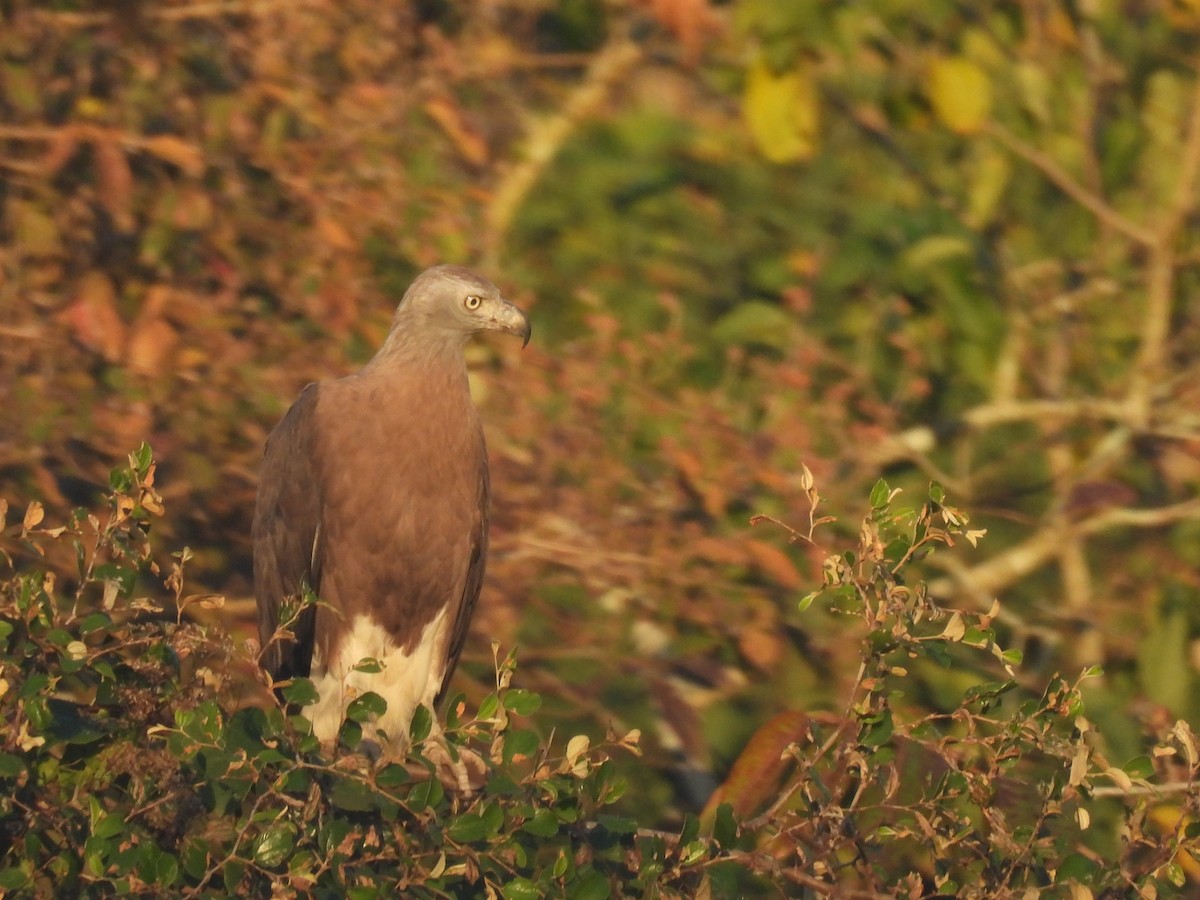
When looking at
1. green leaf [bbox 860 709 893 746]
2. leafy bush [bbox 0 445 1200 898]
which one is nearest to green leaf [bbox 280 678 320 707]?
leafy bush [bbox 0 445 1200 898]

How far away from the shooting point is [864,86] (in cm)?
707

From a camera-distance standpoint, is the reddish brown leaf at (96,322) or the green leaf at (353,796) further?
the reddish brown leaf at (96,322)

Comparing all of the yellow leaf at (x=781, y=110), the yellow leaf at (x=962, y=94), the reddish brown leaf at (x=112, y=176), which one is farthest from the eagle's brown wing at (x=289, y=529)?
the yellow leaf at (x=962, y=94)

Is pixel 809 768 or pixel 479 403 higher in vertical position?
pixel 809 768

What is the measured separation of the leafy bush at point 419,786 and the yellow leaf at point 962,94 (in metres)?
3.71

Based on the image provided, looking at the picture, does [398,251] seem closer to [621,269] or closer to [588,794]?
[621,269]

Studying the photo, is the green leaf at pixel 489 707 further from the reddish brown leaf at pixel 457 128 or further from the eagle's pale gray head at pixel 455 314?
the reddish brown leaf at pixel 457 128

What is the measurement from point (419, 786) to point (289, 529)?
1.94m

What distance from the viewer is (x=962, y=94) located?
6691 mm

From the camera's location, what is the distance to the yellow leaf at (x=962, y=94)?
6684 millimetres

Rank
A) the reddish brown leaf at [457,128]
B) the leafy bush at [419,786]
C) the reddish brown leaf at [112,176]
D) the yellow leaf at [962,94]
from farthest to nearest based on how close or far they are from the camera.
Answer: the reddish brown leaf at [457,128]
the yellow leaf at [962,94]
the reddish brown leaf at [112,176]
the leafy bush at [419,786]

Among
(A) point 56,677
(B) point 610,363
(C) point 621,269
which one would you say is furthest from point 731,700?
(A) point 56,677

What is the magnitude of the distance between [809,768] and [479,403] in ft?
11.9

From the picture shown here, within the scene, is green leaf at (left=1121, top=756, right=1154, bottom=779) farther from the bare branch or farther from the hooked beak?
the bare branch
